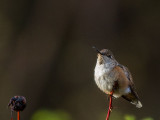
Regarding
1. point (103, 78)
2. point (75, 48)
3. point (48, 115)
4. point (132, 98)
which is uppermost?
point (103, 78)

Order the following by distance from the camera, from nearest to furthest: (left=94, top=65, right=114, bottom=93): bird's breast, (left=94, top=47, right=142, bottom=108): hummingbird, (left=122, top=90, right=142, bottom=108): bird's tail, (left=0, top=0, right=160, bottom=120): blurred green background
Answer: (left=94, top=65, right=114, bottom=93): bird's breast, (left=94, top=47, right=142, bottom=108): hummingbird, (left=122, top=90, right=142, bottom=108): bird's tail, (left=0, top=0, right=160, bottom=120): blurred green background

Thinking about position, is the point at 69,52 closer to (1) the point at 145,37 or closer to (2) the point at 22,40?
(2) the point at 22,40

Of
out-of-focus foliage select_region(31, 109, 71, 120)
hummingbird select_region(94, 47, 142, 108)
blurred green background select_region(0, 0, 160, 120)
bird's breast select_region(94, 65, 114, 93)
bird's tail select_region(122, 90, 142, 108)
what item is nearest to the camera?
out-of-focus foliage select_region(31, 109, 71, 120)

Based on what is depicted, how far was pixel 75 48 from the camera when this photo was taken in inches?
537

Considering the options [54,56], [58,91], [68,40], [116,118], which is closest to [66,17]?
[68,40]

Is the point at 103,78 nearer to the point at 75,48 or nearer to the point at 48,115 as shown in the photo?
the point at 48,115

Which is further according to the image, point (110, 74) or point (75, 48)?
point (75, 48)

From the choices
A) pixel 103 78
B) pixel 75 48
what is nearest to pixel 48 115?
pixel 103 78

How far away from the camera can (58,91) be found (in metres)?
12.5

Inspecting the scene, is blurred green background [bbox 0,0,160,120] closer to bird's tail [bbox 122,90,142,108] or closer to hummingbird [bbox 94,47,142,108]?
bird's tail [bbox 122,90,142,108]

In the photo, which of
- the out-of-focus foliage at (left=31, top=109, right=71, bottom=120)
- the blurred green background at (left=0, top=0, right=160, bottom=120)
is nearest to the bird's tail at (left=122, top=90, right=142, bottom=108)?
the out-of-focus foliage at (left=31, top=109, right=71, bottom=120)

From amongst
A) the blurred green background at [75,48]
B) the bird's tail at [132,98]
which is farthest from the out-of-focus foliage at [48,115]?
the blurred green background at [75,48]

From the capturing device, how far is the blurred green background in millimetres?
12102

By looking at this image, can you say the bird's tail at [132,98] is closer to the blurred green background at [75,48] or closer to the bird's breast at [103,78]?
the bird's breast at [103,78]
